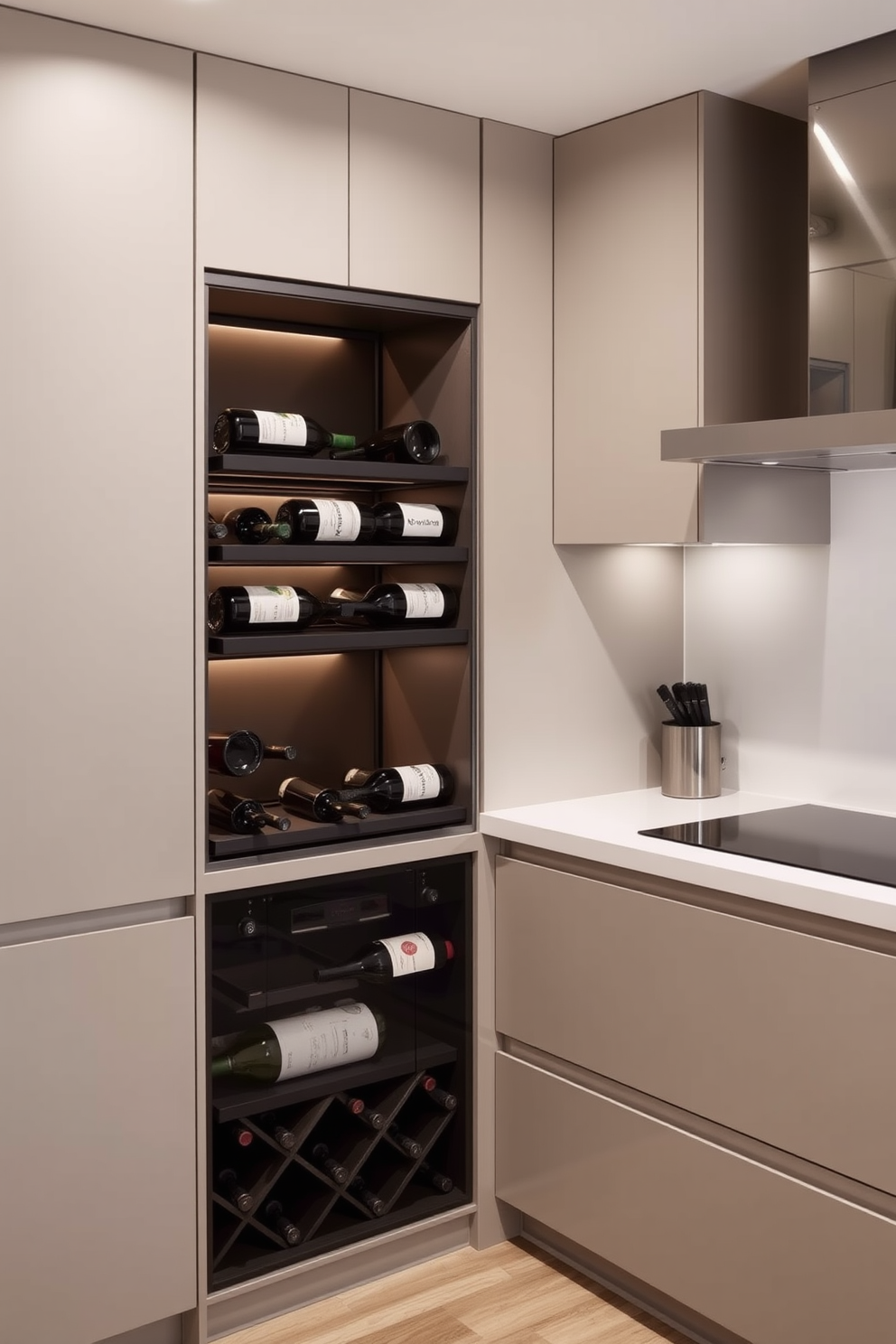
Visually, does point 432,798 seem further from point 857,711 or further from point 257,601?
point 857,711

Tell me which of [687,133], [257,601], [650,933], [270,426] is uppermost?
[687,133]

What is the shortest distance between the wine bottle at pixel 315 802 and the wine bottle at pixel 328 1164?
2.29ft

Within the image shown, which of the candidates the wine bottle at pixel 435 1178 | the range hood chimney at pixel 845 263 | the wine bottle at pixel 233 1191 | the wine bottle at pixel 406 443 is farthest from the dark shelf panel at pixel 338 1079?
the range hood chimney at pixel 845 263

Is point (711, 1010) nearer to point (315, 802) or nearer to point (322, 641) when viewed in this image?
point (315, 802)

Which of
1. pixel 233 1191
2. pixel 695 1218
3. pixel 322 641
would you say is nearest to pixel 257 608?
pixel 322 641

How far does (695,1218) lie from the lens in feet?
7.68

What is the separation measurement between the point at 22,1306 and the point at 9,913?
0.70 metres

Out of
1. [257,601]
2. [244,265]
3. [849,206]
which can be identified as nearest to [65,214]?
[244,265]

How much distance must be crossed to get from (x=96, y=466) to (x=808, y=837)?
4.92 feet

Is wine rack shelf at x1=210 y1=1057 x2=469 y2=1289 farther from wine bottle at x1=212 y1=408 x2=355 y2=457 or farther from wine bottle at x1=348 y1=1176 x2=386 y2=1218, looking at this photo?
wine bottle at x1=212 y1=408 x2=355 y2=457

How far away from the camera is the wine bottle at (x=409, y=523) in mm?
2658

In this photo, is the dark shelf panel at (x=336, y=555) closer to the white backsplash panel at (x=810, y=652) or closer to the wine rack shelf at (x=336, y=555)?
the wine rack shelf at (x=336, y=555)

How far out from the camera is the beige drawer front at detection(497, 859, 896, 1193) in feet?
6.67

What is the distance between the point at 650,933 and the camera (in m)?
2.42
